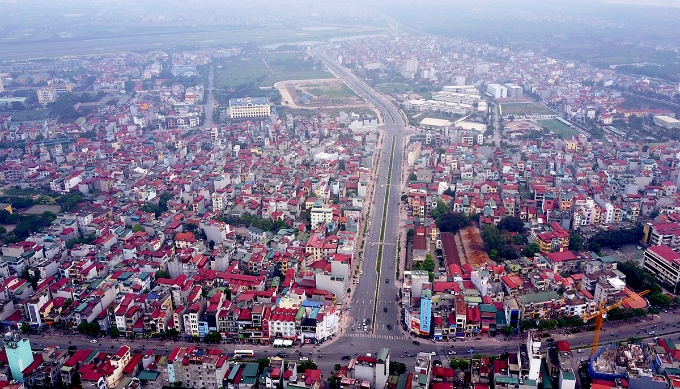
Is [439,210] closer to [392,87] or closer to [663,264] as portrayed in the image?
[663,264]

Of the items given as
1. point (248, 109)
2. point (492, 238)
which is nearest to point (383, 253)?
point (492, 238)

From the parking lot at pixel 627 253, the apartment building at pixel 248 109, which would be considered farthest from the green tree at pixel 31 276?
the apartment building at pixel 248 109

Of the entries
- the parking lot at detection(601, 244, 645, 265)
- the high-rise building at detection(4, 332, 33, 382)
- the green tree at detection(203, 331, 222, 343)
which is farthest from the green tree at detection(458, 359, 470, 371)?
the high-rise building at detection(4, 332, 33, 382)

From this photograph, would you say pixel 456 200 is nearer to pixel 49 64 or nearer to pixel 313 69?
pixel 313 69

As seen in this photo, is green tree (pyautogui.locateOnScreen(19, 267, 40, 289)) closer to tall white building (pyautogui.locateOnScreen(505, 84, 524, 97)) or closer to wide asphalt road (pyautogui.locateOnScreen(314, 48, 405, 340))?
wide asphalt road (pyautogui.locateOnScreen(314, 48, 405, 340))

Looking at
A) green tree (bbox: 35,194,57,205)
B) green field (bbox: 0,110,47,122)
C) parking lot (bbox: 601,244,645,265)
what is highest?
green field (bbox: 0,110,47,122)

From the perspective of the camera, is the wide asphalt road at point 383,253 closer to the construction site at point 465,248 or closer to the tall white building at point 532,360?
the construction site at point 465,248
